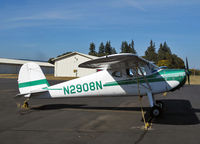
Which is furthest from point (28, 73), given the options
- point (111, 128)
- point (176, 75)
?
point (176, 75)

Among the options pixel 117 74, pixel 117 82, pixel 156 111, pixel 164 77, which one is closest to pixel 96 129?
pixel 156 111

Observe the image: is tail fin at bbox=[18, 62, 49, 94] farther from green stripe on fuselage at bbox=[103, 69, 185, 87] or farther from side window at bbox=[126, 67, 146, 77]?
green stripe on fuselage at bbox=[103, 69, 185, 87]

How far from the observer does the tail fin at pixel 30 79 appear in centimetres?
903

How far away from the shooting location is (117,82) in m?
8.23

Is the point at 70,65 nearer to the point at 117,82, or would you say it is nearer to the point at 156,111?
the point at 117,82

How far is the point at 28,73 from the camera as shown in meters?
9.19

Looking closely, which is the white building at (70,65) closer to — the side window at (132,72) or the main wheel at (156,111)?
the side window at (132,72)

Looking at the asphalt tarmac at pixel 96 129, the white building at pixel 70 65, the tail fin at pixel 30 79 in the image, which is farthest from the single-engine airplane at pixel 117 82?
the white building at pixel 70 65

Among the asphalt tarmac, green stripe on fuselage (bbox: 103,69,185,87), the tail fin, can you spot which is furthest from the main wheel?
the tail fin

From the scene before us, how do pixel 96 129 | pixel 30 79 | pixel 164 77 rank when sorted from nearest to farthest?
pixel 96 129, pixel 164 77, pixel 30 79

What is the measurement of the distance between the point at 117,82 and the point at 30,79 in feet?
13.9

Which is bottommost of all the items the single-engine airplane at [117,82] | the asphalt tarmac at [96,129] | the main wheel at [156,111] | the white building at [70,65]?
the asphalt tarmac at [96,129]

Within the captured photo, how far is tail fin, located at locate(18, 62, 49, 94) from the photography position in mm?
9031

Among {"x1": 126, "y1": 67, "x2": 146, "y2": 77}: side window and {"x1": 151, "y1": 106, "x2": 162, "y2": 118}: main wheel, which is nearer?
{"x1": 151, "y1": 106, "x2": 162, "y2": 118}: main wheel
